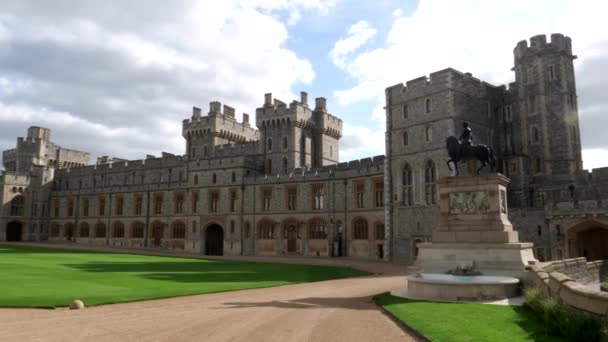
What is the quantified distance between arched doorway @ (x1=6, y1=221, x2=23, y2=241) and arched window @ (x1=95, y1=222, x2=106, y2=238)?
1212 centimetres

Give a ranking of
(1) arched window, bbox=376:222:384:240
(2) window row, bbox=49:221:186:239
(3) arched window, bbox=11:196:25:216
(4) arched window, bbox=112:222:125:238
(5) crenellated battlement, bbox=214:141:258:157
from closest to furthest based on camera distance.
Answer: (1) arched window, bbox=376:222:384:240
(2) window row, bbox=49:221:186:239
(5) crenellated battlement, bbox=214:141:258:157
(4) arched window, bbox=112:222:125:238
(3) arched window, bbox=11:196:25:216

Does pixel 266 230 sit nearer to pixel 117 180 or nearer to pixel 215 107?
pixel 215 107

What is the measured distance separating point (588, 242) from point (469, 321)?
24926 millimetres

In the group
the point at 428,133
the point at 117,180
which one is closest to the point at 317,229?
the point at 428,133

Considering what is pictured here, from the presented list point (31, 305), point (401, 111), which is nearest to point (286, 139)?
point (401, 111)

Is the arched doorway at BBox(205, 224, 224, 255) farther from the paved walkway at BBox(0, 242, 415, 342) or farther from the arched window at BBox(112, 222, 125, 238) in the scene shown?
the paved walkway at BBox(0, 242, 415, 342)

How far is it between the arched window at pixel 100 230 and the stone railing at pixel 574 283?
5405 centimetres

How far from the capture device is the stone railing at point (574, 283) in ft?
28.5

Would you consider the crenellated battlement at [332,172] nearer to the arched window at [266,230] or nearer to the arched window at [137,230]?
the arched window at [266,230]

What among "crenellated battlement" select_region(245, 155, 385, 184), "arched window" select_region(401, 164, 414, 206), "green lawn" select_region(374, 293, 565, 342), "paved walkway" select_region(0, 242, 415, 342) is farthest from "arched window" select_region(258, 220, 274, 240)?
"green lawn" select_region(374, 293, 565, 342)

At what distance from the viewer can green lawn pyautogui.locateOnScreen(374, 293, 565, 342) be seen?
841 cm

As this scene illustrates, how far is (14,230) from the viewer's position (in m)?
62.8

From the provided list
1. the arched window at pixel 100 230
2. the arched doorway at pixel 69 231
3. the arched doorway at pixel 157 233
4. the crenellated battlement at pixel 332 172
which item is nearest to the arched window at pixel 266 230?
the crenellated battlement at pixel 332 172

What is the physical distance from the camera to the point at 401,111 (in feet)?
114
